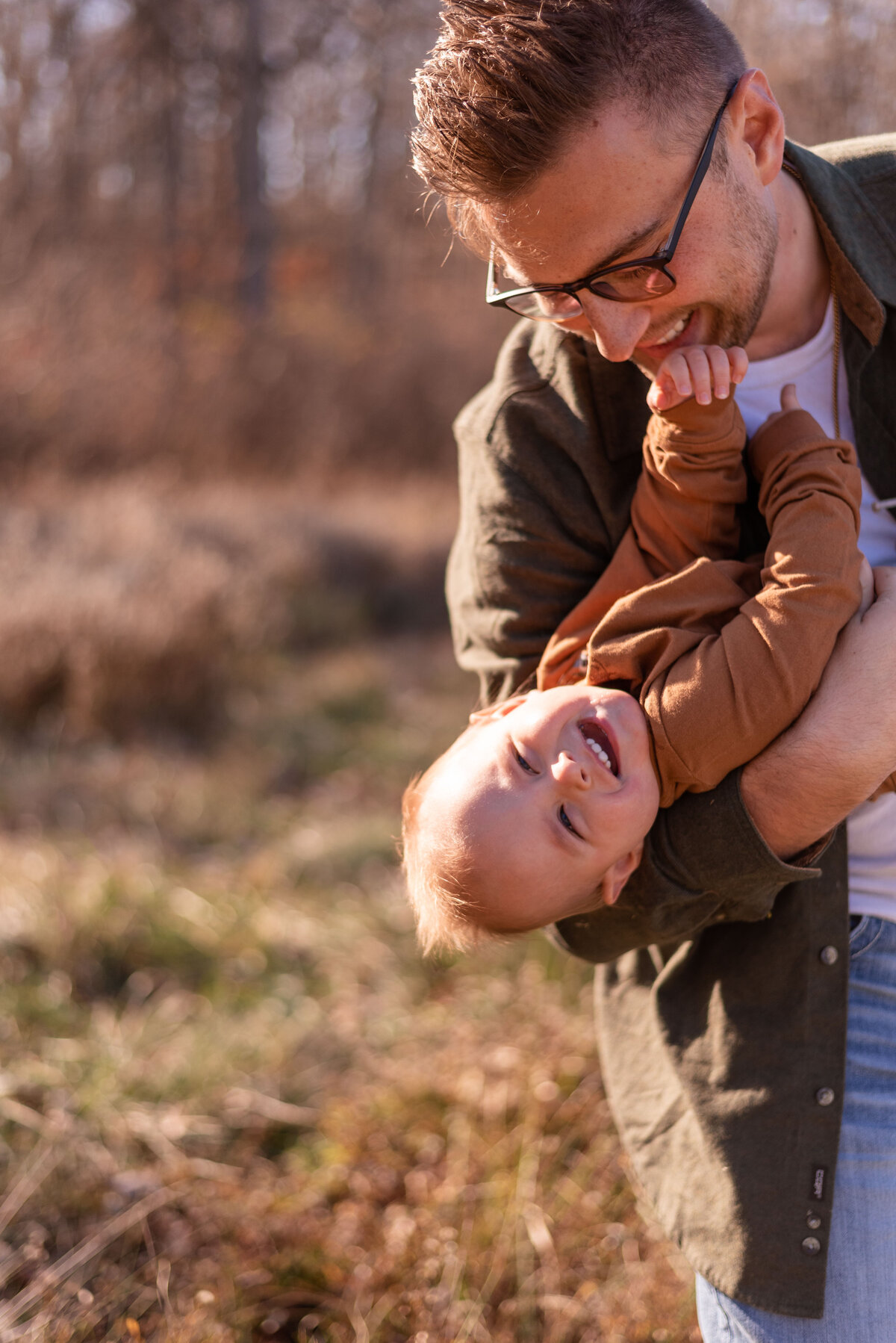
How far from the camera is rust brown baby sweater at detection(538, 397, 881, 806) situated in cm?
157

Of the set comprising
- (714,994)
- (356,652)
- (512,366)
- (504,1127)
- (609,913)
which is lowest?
(356,652)

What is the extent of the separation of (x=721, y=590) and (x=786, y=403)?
0.34 metres

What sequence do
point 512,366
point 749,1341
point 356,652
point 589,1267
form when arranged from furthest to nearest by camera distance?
point 356,652
point 589,1267
point 512,366
point 749,1341

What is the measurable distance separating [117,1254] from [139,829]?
91.7 inches

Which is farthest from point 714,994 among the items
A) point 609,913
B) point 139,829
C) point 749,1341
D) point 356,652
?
point 356,652

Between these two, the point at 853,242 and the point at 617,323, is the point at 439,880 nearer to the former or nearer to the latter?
the point at 617,323

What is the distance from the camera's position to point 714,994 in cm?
188

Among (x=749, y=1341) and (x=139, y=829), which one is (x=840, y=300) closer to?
(x=749, y=1341)

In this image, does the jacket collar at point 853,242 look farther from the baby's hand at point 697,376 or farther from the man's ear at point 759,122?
the baby's hand at point 697,376

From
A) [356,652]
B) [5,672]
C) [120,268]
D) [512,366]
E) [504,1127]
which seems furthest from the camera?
[120,268]

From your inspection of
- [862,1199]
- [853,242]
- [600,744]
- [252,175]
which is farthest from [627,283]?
[252,175]

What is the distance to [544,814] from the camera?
1.76 meters

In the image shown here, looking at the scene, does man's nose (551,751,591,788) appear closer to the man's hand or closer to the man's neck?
the man's hand

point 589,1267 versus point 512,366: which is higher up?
point 512,366
